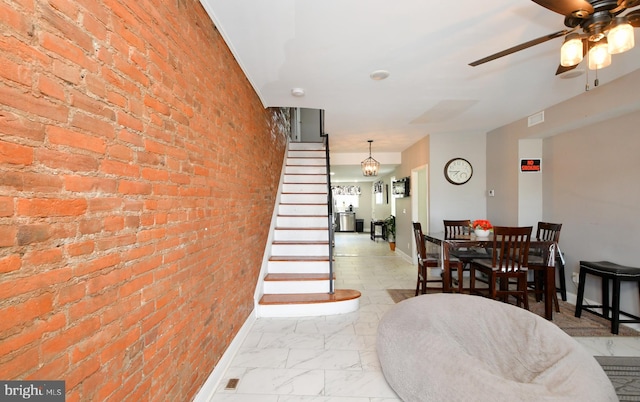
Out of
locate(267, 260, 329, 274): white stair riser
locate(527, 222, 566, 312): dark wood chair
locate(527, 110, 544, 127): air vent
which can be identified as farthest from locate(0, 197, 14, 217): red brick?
locate(527, 110, 544, 127): air vent

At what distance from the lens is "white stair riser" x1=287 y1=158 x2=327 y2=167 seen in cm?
557

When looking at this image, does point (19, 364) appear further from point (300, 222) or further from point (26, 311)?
point (300, 222)

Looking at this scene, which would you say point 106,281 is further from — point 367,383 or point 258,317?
point 258,317

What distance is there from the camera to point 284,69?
271 cm

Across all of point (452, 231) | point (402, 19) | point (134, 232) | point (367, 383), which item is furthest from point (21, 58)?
point (452, 231)

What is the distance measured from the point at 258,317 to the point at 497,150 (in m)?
4.66

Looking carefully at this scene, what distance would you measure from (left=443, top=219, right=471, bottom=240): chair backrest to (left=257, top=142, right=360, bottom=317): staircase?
1872 mm

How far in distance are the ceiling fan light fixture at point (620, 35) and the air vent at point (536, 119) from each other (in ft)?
9.08

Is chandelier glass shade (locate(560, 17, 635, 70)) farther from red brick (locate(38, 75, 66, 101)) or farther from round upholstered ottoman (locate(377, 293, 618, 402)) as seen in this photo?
red brick (locate(38, 75, 66, 101))

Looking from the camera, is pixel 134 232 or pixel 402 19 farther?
pixel 402 19

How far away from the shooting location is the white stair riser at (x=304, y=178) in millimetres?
5246

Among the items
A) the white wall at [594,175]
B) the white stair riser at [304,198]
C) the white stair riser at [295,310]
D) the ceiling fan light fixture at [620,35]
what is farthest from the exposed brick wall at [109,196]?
the white wall at [594,175]

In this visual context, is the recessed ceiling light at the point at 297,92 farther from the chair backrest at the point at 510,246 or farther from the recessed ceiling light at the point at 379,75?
the chair backrest at the point at 510,246

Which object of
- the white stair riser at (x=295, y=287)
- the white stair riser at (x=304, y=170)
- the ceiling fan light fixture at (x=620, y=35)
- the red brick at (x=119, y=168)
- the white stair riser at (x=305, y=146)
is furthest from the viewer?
the white stair riser at (x=305, y=146)
